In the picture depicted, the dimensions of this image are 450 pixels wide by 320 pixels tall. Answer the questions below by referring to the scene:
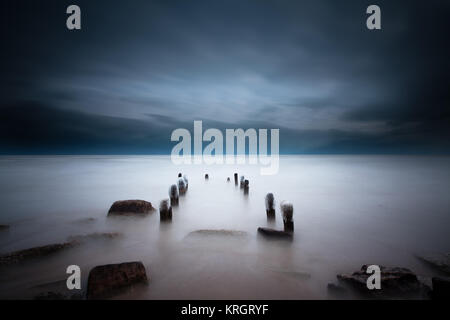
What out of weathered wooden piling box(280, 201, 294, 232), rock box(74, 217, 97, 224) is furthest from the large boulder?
rock box(74, 217, 97, 224)

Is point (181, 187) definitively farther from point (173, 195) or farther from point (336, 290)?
point (336, 290)

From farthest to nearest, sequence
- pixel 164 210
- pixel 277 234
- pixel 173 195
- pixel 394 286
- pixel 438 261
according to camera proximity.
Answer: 1. pixel 173 195
2. pixel 164 210
3. pixel 277 234
4. pixel 438 261
5. pixel 394 286

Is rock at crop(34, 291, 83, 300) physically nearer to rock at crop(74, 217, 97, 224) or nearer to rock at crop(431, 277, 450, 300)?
rock at crop(74, 217, 97, 224)

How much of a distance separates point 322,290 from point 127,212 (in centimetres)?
655

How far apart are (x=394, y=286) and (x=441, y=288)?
22.0 inches

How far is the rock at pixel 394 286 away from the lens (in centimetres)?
317

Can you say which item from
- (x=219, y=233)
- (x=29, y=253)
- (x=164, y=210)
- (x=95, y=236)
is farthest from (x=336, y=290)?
(x=29, y=253)

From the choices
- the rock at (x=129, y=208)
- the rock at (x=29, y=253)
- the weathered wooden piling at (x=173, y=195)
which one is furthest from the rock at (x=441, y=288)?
the weathered wooden piling at (x=173, y=195)

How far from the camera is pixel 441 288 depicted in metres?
2.79

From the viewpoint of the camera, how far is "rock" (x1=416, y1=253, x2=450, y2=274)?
410cm

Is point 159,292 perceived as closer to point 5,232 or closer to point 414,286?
point 414,286

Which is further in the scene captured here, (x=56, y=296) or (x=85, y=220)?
(x=85, y=220)

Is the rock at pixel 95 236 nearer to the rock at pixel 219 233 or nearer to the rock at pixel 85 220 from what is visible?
the rock at pixel 85 220
